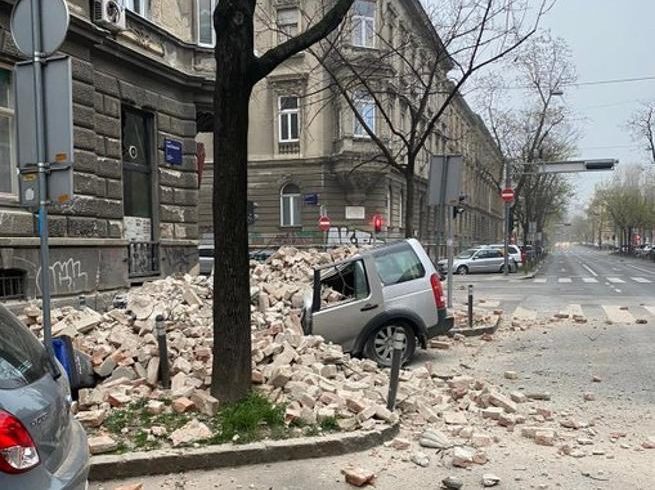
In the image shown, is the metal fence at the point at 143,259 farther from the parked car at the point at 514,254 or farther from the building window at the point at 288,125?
the parked car at the point at 514,254

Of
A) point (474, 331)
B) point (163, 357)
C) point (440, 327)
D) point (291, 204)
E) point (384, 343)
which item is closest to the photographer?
point (163, 357)

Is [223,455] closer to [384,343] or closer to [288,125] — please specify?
[384,343]

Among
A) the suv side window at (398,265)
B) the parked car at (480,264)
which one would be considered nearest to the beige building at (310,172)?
the parked car at (480,264)

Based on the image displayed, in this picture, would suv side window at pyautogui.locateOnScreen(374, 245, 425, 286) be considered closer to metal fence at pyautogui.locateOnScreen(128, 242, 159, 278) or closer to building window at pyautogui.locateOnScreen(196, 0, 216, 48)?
metal fence at pyautogui.locateOnScreen(128, 242, 159, 278)

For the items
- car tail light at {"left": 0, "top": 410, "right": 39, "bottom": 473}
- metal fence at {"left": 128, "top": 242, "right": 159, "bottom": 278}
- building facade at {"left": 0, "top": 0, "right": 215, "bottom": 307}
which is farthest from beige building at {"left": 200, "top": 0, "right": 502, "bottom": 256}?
car tail light at {"left": 0, "top": 410, "right": 39, "bottom": 473}

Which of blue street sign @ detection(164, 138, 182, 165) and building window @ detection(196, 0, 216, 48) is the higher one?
building window @ detection(196, 0, 216, 48)

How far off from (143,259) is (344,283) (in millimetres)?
6429

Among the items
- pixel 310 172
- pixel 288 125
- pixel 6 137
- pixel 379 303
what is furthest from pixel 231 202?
pixel 288 125

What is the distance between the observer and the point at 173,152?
13.8 m

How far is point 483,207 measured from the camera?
71.2 meters

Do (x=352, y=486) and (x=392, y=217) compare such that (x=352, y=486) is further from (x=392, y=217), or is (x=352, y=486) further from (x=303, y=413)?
(x=392, y=217)

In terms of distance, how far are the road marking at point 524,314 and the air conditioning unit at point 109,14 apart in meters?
10.2

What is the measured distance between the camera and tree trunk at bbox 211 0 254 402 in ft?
16.7

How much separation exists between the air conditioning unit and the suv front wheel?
762 cm
